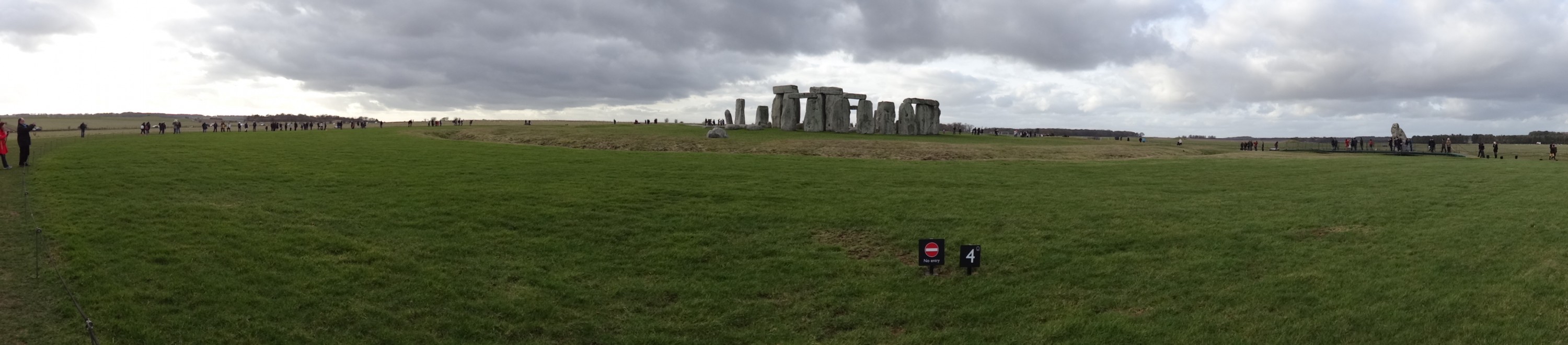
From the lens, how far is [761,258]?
12273 millimetres

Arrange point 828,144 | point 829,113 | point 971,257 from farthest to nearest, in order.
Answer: point 829,113 → point 828,144 → point 971,257

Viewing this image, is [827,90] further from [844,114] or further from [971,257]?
[971,257]

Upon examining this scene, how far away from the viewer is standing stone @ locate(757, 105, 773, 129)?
53375 millimetres

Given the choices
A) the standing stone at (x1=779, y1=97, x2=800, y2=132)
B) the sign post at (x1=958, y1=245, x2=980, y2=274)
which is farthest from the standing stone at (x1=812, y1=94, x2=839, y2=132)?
the sign post at (x1=958, y1=245, x2=980, y2=274)

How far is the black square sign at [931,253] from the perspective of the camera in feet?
36.4

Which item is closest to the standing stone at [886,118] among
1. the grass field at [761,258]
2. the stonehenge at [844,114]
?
the stonehenge at [844,114]

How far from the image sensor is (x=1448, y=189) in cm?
1897

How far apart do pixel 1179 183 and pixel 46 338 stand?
22.6 meters

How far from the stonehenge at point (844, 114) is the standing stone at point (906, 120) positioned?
0.03m

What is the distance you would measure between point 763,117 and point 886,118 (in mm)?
8792

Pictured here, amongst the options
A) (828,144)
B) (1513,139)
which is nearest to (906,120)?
(828,144)

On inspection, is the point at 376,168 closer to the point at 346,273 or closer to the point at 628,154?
the point at 628,154

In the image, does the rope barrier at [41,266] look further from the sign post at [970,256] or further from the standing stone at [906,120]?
the standing stone at [906,120]

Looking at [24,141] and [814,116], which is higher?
[814,116]
